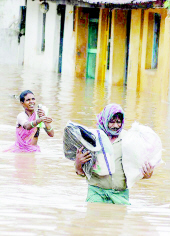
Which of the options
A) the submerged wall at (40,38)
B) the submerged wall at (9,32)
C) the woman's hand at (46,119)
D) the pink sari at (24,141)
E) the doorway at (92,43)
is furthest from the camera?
the submerged wall at (9,32)

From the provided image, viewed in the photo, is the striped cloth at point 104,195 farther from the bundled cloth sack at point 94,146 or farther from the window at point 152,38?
the window at point 152,38

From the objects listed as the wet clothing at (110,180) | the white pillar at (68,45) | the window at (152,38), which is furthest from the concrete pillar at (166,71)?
the wet clothing at (110,180)

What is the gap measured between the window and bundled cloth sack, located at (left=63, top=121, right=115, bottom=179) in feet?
55.6

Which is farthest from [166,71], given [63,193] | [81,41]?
[63,193]

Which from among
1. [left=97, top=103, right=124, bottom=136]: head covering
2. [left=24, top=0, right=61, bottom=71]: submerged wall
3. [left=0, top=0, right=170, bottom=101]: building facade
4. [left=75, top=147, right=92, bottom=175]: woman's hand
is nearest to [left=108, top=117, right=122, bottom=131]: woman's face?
[left=97, top=103, right=124, bottom=136]: head covering

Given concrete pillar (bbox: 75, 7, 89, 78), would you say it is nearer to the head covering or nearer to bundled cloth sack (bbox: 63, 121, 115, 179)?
the head covering

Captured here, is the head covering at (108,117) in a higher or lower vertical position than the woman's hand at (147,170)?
higher

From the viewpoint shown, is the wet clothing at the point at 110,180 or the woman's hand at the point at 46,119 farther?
the woman's hand at the point at 46,119

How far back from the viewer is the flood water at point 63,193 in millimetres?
5066

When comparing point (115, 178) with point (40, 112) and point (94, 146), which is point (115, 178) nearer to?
point (94, 146)

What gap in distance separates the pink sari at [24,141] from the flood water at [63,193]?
16 cm

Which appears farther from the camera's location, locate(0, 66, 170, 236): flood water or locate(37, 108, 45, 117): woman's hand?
locate(37, 108, 45, 117): woman's hand

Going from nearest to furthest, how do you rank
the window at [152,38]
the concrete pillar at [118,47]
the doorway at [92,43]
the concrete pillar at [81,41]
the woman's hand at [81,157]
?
the woman's hand at [81,157] < the window at [152,38] < the concrete pillar at [118,47] < the concrete pillar at [81,41] < the doorway at [92,43]

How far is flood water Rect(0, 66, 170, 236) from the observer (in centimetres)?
507
